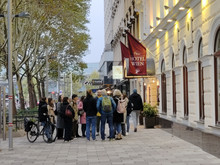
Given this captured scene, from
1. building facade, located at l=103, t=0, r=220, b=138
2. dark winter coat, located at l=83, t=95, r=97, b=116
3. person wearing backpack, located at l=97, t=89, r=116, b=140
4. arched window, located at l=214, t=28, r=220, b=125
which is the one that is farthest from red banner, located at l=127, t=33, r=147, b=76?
arched window, located at l=214, t=28, r=220, b=125

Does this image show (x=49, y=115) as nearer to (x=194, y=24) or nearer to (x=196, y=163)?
(x=194, y=24)

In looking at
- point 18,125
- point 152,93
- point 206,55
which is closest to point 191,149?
point 206,55

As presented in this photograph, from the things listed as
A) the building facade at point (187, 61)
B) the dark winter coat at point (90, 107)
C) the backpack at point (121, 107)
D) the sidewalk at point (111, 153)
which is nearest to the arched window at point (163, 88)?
the building facade at point (187, 61)

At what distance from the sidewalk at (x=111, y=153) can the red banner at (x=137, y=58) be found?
7.27 m

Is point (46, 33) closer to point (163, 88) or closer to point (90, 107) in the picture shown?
point (163, 88)

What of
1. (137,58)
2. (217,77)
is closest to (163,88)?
(137,58)

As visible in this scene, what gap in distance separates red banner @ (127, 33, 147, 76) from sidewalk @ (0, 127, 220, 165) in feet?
23.9

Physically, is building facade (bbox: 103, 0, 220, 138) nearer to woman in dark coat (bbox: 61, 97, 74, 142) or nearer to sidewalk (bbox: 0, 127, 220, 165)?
sidewalk (bbox: 0, 127, 220, 165)

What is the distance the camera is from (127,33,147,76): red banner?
23.3m

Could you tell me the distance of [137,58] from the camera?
23.6 metres

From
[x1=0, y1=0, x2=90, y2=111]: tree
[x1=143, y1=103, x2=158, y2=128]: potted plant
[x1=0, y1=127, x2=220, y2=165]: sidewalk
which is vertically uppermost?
[x1=0, y1=0, x2=90, y2=111]: tree

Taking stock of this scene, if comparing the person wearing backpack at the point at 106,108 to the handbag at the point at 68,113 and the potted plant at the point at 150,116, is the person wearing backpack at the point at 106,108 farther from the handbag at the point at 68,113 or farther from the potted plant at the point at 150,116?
the potted plant at the point at 150,116

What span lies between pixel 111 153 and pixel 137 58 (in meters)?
11.2

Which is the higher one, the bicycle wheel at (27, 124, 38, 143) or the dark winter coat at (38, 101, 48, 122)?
the dark winter coat at (38, 101, 48, 122)
